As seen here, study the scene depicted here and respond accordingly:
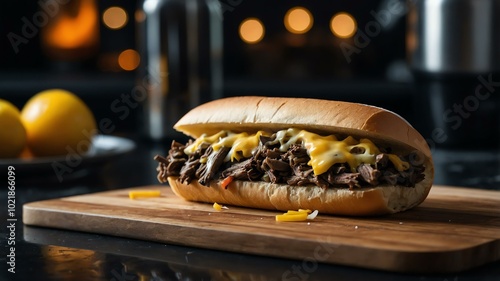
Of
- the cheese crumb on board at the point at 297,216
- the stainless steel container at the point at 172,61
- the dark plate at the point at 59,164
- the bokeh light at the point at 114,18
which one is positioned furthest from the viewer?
the bokeh light at the point at 114,18

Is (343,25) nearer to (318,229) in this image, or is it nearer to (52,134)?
(52,134)

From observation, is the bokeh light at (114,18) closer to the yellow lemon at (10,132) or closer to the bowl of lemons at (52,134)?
the bowl of lemons at (52,134)

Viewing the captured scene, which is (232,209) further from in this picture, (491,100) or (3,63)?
(3,63)

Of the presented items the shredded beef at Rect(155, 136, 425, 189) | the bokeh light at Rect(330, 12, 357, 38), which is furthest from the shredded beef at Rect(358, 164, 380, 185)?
the bokeh light at Rect(330, 12, 357, 38)

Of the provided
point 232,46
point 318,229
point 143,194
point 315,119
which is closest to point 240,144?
point 315,119

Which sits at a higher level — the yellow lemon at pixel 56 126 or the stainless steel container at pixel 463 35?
the stainless steel container at pixel 463 35

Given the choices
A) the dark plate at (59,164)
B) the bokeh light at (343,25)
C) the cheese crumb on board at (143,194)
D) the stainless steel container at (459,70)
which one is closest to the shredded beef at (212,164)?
the cheese crumb on board at (143,194)
